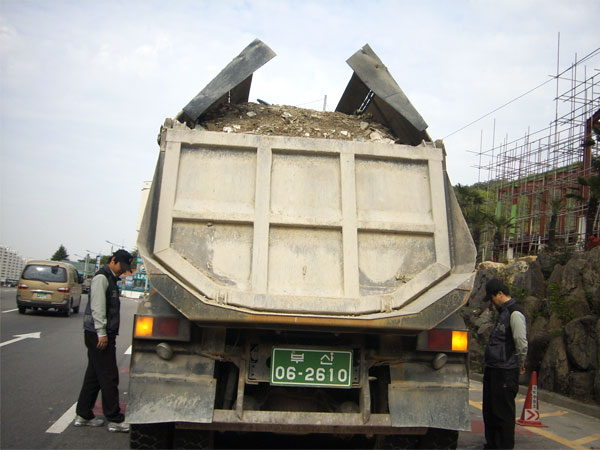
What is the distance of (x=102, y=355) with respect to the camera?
5.50 meters

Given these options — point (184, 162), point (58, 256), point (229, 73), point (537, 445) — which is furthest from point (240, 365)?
point (58, 256)

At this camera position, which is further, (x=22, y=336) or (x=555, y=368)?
(x=22, y=336)

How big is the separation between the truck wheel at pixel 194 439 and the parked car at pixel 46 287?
16.8 meters

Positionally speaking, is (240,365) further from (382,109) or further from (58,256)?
(58,256)

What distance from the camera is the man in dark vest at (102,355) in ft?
17.9

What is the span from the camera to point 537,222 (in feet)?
103

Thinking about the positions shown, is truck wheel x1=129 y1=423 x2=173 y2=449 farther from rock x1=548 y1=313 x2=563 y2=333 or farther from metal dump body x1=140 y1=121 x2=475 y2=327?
rock x1=548 y1=313 x2=563 y2=333

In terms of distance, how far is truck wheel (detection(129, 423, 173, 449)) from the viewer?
421cm

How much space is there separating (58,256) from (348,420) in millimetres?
139693

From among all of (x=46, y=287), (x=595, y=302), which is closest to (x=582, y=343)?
(x=595, y=302)

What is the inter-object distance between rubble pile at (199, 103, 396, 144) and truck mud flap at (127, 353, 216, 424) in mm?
2228

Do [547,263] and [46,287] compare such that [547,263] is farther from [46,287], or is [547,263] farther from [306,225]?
[46,287]

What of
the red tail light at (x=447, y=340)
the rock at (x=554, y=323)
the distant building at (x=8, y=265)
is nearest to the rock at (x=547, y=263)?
the rock at (x=554, y=323)

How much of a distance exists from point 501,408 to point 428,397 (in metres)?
1.54
